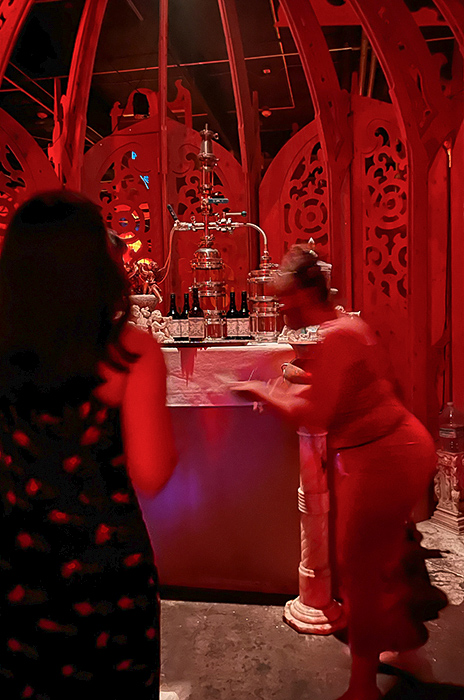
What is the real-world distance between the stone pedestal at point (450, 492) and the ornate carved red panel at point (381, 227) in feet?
2.16

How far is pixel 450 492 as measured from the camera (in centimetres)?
337

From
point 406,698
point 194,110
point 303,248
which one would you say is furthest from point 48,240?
point 194,110

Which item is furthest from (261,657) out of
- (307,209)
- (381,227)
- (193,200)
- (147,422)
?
(193,200)

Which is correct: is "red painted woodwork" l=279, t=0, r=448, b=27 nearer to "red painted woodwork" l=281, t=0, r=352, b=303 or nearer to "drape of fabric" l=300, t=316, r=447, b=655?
"red painted woodwork" l=281, t=0, r=352, b=303

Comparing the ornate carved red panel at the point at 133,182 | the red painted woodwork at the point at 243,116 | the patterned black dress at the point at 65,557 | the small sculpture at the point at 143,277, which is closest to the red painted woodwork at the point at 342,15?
the red painted woodwork at the point at 243,116

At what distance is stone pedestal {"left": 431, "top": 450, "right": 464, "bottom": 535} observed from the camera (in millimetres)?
3311

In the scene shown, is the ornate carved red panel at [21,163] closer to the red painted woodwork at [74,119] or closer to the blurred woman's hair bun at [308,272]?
the red painted woodwork at [74,119]

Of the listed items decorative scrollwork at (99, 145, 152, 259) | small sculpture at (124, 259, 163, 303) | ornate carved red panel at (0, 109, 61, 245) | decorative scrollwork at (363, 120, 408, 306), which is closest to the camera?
small sculpture at (124, 259, 163, 303)

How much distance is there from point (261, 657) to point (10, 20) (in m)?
4.13

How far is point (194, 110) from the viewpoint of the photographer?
612 cm

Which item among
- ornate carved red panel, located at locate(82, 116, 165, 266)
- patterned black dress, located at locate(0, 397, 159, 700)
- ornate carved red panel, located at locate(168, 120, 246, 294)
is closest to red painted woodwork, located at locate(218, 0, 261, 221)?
ornate carved red panel, located at locate(168, 120, 246, 294)

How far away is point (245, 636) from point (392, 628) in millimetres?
583

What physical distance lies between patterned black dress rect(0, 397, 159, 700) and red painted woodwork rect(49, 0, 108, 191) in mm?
Answer: 3795

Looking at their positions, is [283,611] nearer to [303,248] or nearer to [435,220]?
[303,248]
